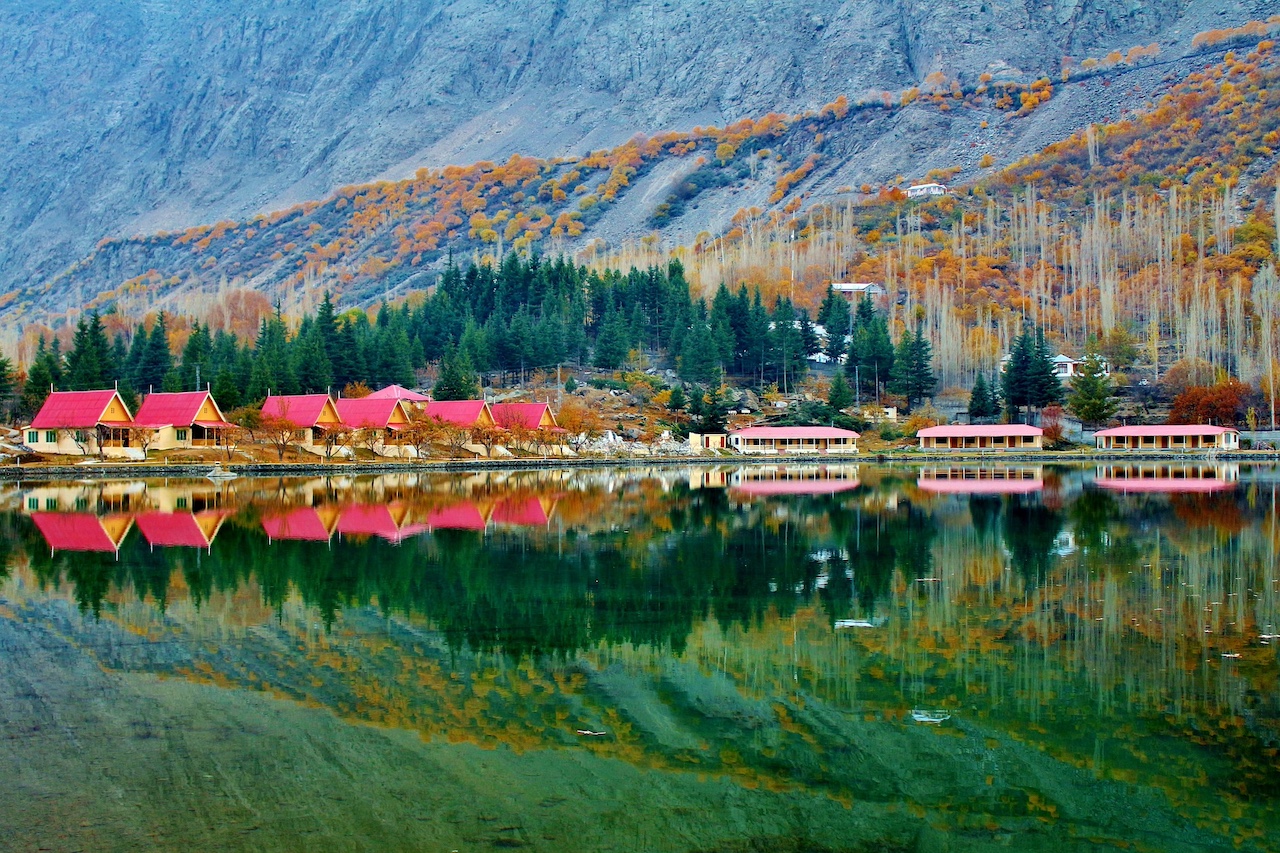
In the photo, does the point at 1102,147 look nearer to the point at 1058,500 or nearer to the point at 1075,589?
the point at 1058,500

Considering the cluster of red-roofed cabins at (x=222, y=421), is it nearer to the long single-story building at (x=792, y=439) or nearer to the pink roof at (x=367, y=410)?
the pink roof at (x=367, y=410)

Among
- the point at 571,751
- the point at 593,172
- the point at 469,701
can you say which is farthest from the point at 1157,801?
the point at 593,172

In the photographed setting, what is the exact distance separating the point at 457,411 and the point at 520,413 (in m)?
3.92

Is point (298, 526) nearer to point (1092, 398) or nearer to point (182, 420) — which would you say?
point (182, 420)

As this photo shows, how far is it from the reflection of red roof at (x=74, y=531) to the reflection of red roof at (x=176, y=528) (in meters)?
0.60

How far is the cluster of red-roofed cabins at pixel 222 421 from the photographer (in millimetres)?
49594

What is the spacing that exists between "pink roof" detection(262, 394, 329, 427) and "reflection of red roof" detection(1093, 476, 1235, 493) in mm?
36143

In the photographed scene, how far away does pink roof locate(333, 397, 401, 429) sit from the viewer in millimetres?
57281

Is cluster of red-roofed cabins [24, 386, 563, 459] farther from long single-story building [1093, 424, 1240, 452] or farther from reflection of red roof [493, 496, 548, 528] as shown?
long single-story building [1093, 424, 1240, 452]

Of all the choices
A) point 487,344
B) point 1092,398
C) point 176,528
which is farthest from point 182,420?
point 1092,398

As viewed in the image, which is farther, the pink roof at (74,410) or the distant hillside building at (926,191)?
the distant hillside building at (926,191)

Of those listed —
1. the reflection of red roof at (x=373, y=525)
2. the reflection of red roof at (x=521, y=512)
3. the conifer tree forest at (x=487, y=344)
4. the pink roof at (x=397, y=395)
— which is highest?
the conifer tree forest at (x=487, y=344)

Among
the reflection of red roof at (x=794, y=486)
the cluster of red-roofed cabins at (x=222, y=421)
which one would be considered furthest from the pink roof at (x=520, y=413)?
the reflection of red roof at (x=794, y=486)

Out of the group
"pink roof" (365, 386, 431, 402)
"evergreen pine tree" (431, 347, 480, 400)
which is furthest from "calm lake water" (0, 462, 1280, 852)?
"evergreen pine tree" (431, 347, 480, 400)
